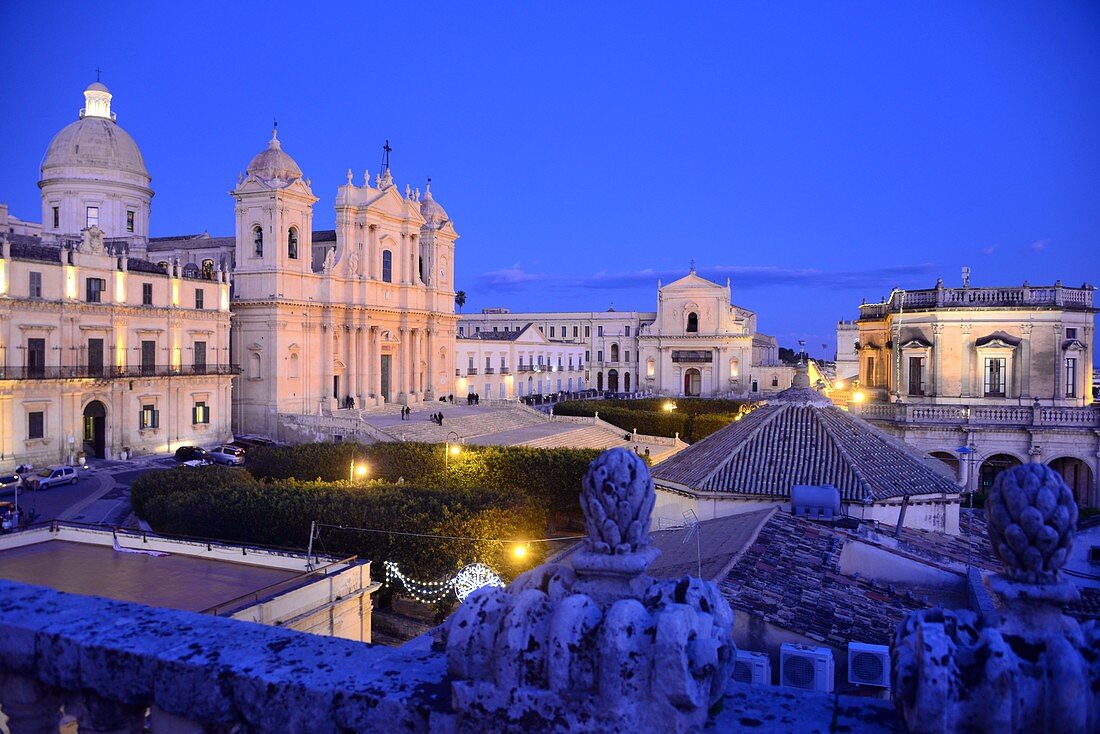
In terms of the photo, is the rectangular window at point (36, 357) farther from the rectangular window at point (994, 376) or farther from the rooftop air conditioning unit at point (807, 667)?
the rectangular window at point (994, 376)

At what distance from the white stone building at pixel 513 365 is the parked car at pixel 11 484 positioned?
3713cm

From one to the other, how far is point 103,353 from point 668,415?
31.2 metres

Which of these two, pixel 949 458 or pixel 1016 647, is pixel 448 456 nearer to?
pixel 949 458

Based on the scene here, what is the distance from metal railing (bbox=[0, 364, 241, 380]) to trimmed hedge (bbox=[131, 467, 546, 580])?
15.4 m

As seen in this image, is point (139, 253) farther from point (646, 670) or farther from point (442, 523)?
point (646, 670)

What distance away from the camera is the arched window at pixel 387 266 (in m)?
53.8

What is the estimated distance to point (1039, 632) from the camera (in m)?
2.58

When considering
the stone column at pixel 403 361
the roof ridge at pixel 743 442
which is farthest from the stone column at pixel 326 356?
the roof ridge at pixel 743 442

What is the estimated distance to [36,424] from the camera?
109ft

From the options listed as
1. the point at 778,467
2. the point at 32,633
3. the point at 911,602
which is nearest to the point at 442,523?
the point at 778,467

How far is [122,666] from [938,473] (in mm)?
19946

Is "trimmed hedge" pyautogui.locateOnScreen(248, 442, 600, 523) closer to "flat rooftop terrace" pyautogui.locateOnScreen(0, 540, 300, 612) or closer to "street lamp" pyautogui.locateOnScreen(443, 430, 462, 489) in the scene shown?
"street lamp" pyautogui.locateOnScreen(443, 430, 462, 489)

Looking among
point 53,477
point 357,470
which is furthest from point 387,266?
point 357,470

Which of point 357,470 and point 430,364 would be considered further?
point 430,364
